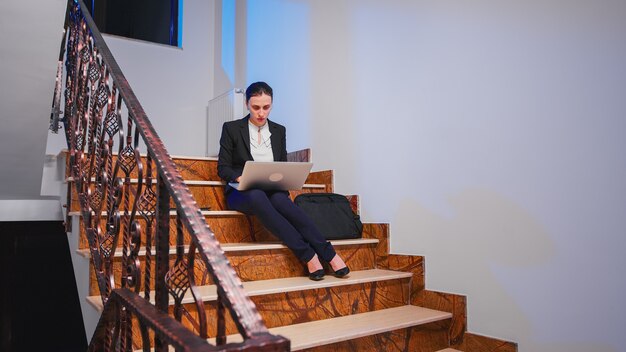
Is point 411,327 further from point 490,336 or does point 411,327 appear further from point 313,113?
point 313,113

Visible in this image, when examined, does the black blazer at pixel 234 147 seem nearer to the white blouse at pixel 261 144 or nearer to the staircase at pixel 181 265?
the white blouse at pixel 261 144

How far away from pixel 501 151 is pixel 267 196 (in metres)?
1.16

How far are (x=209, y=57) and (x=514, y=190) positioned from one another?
152 inches

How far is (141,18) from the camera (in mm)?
5055

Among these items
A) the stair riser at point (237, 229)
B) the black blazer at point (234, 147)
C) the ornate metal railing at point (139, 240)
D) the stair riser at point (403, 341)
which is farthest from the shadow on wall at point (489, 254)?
the ornate metal railing at point (139, 240)

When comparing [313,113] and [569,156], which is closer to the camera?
[569,156]

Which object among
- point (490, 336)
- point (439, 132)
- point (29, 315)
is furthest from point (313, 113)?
point (29, 315)

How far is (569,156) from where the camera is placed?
6.38 ft

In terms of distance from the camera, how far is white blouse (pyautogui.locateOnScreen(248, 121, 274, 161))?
279 cm

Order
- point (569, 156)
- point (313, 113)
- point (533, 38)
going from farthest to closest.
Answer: point (313, 113), point (533, 38), point (569, 156)

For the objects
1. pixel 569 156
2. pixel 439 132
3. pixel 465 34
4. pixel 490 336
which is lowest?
pixel 490 336

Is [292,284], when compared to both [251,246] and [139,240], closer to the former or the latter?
[251,246]

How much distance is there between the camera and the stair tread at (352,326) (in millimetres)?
1835

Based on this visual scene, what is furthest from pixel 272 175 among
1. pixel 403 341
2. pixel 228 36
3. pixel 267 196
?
pixel 228 36
